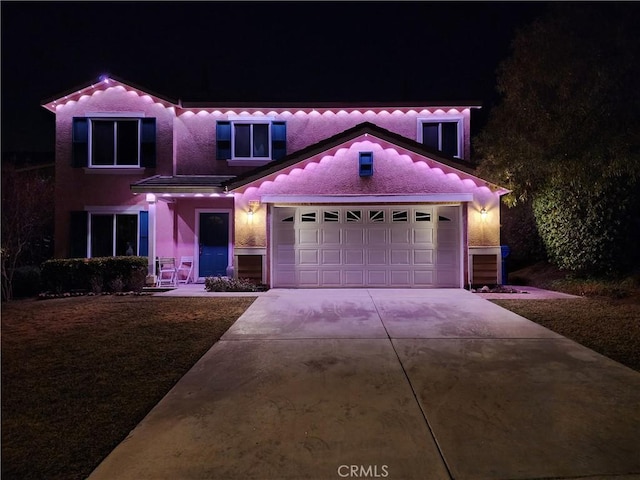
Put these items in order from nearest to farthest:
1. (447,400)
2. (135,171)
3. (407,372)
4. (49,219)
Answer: (447,400) < (407,372) < (135,171) < (49,219)

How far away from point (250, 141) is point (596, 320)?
11.0m

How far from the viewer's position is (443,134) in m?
14.6

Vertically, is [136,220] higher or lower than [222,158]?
lower

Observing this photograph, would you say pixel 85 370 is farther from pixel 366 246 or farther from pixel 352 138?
pixel 352 138

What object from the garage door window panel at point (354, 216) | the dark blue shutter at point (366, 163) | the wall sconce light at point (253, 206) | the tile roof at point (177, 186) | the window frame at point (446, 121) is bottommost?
the garage door window panel at point (354, 216)

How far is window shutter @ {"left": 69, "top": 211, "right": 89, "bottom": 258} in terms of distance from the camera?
13.5 m

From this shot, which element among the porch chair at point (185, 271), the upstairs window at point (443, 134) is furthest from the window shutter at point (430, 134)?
the porch chair at point (185, 271)

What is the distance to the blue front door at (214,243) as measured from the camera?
13.9m

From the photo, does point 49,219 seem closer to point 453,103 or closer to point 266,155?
point 266,155

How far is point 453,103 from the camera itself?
562 inches

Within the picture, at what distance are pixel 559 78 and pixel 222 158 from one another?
9827 mm

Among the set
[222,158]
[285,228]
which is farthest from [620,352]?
[222,158]

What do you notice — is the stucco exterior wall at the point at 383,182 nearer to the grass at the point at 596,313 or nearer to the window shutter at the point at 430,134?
the grass at the point at 596,313

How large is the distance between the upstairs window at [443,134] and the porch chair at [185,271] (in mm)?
8695
